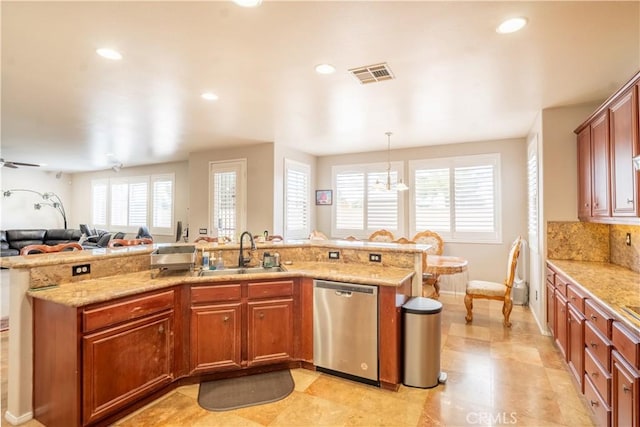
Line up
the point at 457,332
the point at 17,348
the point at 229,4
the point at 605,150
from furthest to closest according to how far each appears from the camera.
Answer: the point at 457,332, the point at 605,150, the point at 17,348, the point at 229,4

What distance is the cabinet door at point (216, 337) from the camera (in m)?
2.67

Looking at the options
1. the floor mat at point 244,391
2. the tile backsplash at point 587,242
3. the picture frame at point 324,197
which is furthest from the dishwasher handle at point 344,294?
the picture frame at point 324,197

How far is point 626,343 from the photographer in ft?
5.55

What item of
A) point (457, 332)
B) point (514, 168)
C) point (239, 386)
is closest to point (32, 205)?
point (239, 386)

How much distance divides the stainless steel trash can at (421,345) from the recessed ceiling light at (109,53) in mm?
3105

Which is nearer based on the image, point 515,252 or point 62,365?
point 62,365

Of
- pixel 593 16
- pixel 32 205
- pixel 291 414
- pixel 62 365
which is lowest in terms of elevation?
pixel 291 414

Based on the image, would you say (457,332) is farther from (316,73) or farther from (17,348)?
(17,348)

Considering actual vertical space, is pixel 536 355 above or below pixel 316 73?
below

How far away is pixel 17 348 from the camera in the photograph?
7.19ft

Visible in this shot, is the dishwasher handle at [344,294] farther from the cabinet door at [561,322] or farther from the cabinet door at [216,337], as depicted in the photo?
the cabinet door at [561,322]

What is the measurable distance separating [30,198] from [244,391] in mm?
10238

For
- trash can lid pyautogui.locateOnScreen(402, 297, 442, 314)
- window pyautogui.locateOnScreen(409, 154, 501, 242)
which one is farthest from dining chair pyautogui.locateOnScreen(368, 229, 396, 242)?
trash can lid pyautogui.locateOnScreen(402, 297, 442, 314)

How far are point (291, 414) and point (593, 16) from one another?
3.32 metres
